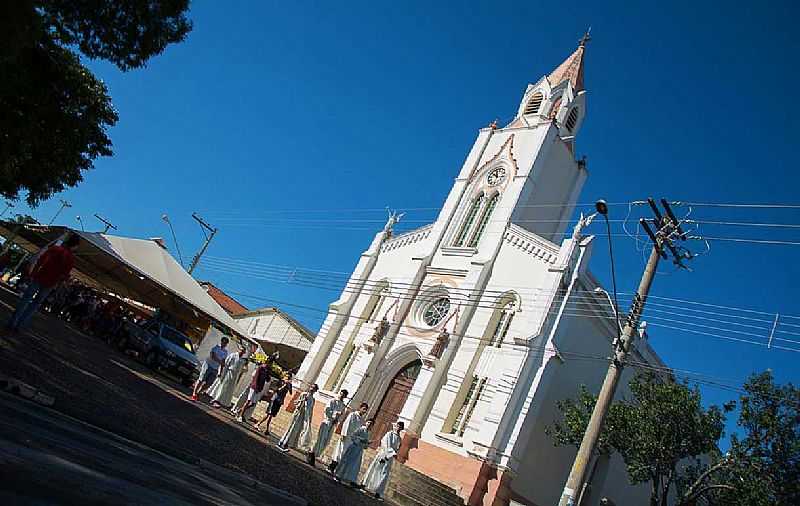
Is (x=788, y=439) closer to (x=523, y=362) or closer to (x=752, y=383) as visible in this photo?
(x=752, y=383)

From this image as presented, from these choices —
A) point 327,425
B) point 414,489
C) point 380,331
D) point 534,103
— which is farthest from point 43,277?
point 534,103

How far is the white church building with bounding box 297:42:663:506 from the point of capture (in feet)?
63.8

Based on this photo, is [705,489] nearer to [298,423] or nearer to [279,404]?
[298,423]

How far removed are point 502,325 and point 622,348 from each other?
948 cm

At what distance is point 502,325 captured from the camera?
70.9 ft

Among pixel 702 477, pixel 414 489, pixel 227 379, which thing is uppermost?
pixel 702 477

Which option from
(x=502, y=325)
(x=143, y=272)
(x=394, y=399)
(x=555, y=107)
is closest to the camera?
(x=143, y=272)

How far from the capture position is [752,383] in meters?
16.7

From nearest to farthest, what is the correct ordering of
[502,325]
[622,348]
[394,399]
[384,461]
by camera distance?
[622,348], [384,461], [502,325], [394,399]

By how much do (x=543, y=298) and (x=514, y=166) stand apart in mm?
7385

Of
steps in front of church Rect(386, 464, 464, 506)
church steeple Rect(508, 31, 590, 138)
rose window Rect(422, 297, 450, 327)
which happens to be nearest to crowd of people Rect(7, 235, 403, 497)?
steps in front of church Rect(386, 464, 464, 506)

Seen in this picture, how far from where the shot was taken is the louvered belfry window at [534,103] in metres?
28.2

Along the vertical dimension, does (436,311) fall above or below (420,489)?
above

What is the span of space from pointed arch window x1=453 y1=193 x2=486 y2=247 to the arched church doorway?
221 inches
